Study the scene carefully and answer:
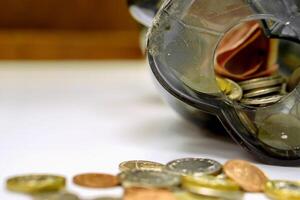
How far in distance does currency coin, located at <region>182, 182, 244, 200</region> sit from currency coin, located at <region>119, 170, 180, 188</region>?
1 centimetres

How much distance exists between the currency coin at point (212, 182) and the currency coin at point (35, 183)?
0.09m

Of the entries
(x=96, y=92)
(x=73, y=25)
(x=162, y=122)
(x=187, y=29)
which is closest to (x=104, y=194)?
(x=187, y=29)

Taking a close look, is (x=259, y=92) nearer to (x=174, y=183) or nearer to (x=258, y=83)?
(x=258, y=83)

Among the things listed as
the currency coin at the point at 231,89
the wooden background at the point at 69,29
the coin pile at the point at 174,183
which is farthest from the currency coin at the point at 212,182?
the wooden background at the point at 69,29

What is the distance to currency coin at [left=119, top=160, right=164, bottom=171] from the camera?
0.43m

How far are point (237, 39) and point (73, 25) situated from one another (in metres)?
0.85

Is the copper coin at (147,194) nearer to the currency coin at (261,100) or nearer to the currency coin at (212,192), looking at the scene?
the currency coin at (212,192)

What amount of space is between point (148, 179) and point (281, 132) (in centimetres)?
13

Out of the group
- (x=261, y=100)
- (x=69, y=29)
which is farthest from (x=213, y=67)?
(x=69, y=29)

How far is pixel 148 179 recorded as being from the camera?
15.4 inches

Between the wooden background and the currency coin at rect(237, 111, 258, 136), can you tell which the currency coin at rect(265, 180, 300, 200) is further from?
the wooden background

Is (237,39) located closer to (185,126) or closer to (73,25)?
(185,126)

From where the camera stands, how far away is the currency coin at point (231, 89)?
492 millimetres

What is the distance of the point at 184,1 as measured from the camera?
448 millimetres
